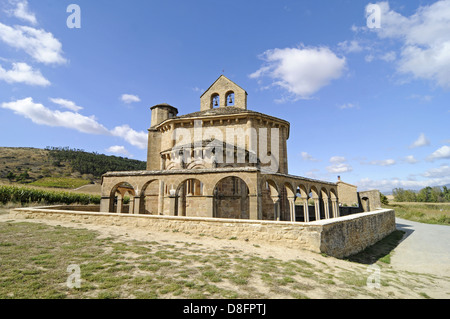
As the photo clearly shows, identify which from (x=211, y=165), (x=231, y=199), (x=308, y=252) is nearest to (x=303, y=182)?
(x=231, y=199)

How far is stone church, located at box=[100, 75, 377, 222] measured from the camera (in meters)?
13.6

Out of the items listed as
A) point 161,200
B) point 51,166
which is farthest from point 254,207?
point 51,166

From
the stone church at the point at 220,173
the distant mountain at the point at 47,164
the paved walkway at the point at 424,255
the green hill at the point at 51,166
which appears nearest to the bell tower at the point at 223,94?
the stone church at the point at 220,173

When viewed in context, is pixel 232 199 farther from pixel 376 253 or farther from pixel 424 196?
pixel 424 196

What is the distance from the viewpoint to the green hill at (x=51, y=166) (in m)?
57.7

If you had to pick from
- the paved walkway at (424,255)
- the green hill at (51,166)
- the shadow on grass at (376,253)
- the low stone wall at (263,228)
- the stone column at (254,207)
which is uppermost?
the green hill at (51,166)

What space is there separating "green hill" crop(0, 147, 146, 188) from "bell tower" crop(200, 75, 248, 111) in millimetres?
46834

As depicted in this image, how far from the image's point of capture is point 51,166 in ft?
227

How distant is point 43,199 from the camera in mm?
20656

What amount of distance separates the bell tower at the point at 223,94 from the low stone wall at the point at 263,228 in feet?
55.0

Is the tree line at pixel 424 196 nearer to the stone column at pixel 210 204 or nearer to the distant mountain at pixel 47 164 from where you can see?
the stone column at pixel 210 204

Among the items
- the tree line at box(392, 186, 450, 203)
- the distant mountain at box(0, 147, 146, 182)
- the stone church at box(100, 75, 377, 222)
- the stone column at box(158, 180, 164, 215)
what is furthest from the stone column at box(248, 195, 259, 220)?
the tree line at box(392, 186, 450, 203)

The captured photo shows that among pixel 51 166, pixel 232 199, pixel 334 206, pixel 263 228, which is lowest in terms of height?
pixel 263 228

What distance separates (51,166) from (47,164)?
7.85 ft
